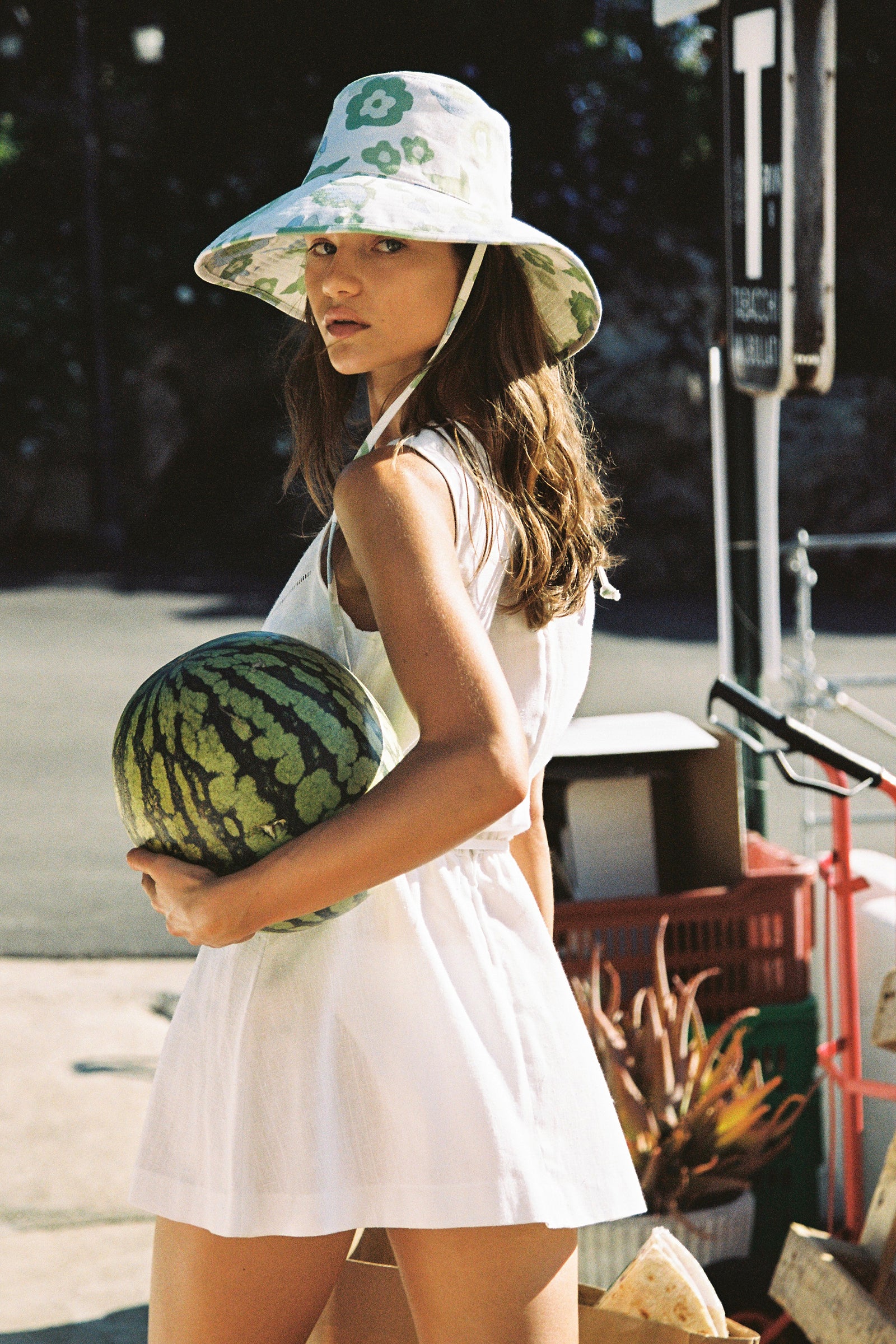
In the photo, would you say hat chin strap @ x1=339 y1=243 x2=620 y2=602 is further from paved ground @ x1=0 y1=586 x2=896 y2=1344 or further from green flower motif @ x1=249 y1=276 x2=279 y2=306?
paved ground @ x1=0 y1=586 x2=896 y2=1344

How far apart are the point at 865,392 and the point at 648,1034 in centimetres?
1593

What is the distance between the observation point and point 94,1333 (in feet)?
10.2

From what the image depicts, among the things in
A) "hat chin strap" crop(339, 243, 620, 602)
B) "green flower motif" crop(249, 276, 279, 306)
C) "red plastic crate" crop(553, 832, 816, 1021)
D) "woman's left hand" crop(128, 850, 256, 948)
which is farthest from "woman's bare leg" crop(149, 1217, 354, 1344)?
"red plastic crate" crop(553, 832, 816, 1021)

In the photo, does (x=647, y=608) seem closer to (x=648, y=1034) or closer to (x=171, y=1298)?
(x=648, y=1034)

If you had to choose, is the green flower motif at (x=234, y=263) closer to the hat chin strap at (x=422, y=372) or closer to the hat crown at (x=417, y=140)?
the hat crown at (x=417, y=140)

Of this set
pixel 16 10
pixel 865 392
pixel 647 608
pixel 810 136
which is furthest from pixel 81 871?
pixel 16 10

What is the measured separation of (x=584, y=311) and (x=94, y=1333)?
236 cm

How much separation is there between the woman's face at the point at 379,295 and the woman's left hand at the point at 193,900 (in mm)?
595

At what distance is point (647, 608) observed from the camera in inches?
592

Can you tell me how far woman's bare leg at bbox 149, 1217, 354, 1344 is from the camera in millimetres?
1595

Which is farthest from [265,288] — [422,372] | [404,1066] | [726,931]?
[726,931]

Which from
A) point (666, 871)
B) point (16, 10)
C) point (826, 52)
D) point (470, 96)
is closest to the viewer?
point (470, 96)

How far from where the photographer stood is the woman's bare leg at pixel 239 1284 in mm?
1595

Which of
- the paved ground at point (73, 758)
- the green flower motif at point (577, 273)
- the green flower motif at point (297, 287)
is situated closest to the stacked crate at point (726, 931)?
the green flower motif at point (297, 287)
